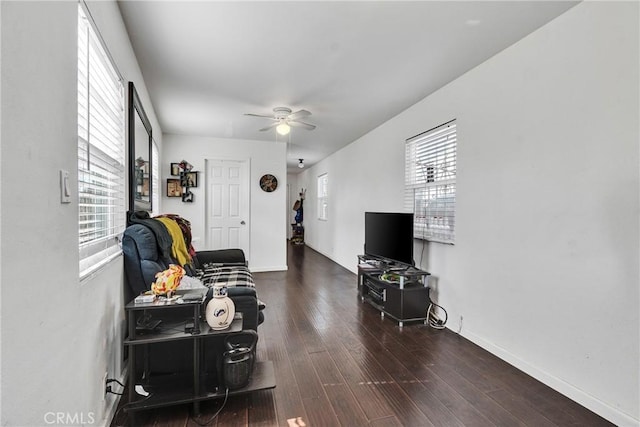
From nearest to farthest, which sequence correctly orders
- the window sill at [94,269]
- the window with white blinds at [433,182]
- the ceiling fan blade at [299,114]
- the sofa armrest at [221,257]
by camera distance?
the window sill at [94,269] < the window with white blinds at [433,182] < the ceiling fan blade at [299,114] < the sofa armrest at [221,257]

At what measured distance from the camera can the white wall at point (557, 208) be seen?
1.72 meters

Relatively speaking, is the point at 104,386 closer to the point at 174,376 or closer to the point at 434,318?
the point at 174,376

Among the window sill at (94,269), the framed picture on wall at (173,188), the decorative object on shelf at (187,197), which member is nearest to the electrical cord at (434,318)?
the window sill at (94,269)

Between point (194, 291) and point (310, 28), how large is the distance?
1.96 m

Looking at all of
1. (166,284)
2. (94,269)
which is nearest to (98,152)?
(94,269)

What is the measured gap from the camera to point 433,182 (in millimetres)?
3350

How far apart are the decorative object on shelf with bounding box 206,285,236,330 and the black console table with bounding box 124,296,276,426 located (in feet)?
0.12

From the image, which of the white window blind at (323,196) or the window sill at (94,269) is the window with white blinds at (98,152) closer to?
the window sill at (94,269)

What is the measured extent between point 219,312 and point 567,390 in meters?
2.29

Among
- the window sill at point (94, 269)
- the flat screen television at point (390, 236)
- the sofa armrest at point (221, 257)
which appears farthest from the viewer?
the sofa armrest at point (221, 257)

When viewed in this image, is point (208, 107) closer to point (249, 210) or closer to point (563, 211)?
point (249, 210)

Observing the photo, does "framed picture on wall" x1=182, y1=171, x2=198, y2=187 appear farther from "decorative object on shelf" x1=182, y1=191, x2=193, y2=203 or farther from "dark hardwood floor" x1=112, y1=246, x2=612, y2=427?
"dark hardwood floor" x1=112, y1=246, x2=612, y2=427

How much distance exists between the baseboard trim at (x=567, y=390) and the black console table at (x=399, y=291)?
2.18 ft

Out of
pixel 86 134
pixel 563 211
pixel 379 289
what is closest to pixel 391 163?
pixel 379 289
